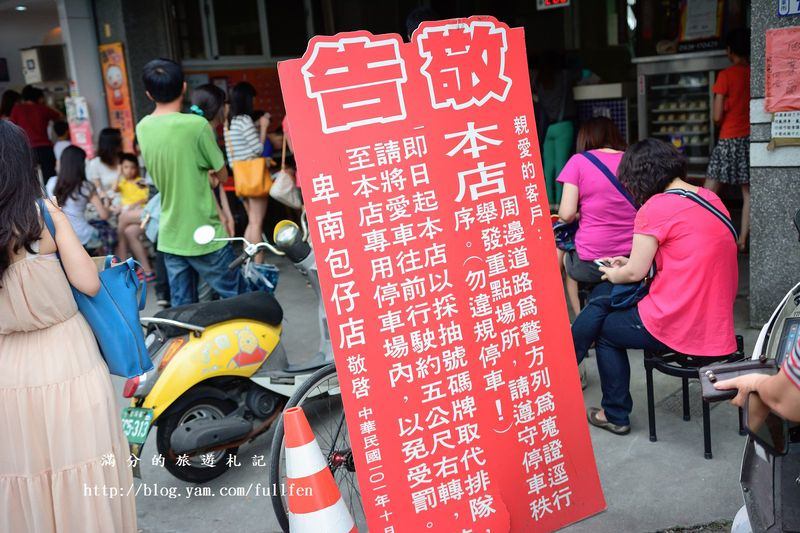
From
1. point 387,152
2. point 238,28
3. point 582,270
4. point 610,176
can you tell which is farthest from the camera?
point 238,28

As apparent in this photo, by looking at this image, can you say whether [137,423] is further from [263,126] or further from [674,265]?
[263,126]

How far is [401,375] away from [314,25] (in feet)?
27.5

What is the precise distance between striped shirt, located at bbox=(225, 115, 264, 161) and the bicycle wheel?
426 cm

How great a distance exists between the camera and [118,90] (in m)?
9.08

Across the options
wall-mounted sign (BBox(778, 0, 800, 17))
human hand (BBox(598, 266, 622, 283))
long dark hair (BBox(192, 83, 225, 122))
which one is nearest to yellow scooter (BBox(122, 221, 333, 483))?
human hand (BBox(598, 266, 622, 283))

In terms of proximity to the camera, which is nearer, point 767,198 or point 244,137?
point 767,198

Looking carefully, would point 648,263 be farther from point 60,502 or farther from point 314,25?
point 314,25

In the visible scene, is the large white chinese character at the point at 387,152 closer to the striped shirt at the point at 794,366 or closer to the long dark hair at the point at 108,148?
the striped shirt at the point at 794,366

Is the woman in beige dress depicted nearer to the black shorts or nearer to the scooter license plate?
the scooter license plate

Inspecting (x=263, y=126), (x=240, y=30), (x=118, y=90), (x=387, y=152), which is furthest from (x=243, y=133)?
(x=387, y=152)

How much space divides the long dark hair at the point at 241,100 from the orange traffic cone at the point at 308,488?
200 inches

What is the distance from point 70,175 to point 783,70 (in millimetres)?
5737

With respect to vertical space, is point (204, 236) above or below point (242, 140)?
below

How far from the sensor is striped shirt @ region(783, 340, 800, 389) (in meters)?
1.93
